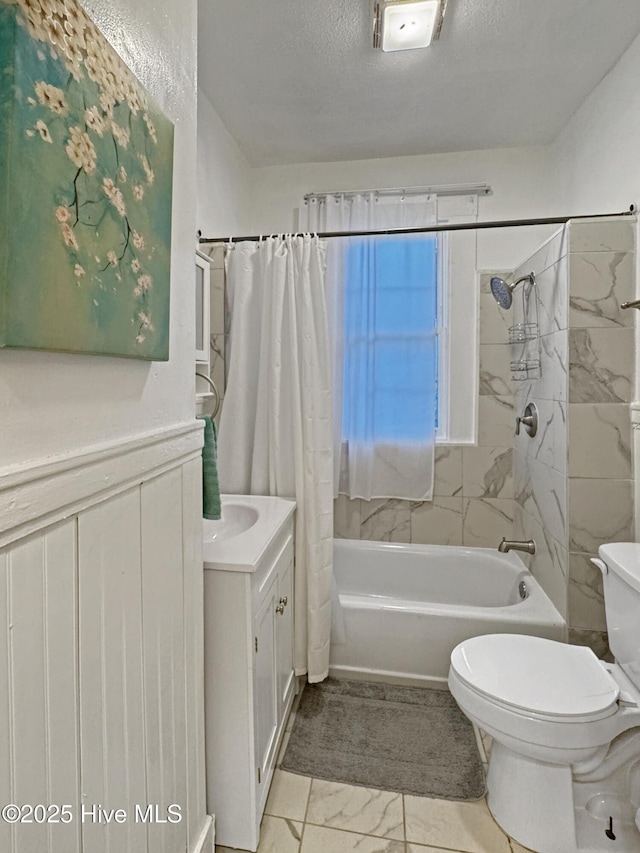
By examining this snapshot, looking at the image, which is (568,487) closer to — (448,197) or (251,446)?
(251,446)

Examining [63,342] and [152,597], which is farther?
[152,597]

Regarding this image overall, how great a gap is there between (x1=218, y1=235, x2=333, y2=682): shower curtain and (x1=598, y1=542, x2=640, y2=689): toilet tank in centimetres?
99

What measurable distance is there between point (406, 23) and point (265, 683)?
93.6 inches

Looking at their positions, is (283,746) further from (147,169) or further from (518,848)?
(147,169)

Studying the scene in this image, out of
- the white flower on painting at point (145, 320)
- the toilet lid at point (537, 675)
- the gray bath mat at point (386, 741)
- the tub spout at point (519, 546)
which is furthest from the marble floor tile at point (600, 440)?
the white flower on painting at point (145, 320)

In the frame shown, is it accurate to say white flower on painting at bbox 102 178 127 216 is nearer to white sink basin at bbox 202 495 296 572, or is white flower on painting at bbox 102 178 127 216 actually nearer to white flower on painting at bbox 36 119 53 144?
white flower on painting at bbox 36 119 53 144

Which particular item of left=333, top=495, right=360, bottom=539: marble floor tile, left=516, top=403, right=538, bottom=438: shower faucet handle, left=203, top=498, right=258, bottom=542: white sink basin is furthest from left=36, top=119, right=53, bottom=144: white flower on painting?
left=333, top=495, right=360, bottom=539: marble floor tile

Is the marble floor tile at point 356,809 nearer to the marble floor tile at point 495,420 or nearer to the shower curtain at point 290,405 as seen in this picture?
the shower curtain at point 290,405

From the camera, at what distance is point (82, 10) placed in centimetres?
64

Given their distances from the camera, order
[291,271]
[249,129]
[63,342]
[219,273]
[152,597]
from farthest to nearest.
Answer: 1. [249,129]
2. [219,273]
3. [291,271]
4. [152,597]
5. [63,342]

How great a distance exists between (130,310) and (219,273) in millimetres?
1471

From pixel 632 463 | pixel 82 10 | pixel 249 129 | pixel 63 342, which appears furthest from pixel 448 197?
pixel 63 342

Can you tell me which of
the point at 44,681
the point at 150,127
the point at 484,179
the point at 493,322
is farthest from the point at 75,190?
the point at 484,179

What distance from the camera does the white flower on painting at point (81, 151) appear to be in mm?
610
